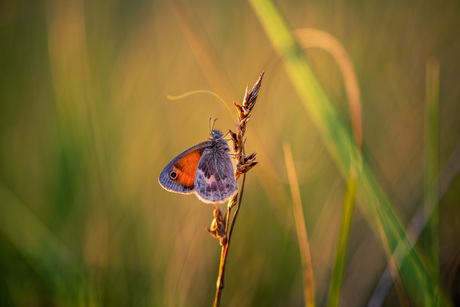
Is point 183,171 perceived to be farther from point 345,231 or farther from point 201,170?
point 345,231

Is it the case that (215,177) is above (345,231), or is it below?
above

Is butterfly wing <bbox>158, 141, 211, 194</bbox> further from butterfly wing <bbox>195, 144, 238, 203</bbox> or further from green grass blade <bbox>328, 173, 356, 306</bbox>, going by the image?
green grass blade <bbox>328, 173, 356, 306</bbox>

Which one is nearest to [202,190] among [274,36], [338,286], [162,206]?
[338,286]

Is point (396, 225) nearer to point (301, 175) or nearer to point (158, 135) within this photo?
point (301, 175)

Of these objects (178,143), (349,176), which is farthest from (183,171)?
(178,143)

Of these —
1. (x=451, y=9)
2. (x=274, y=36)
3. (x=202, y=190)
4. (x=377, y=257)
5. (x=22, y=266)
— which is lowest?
(x=377, y=257)

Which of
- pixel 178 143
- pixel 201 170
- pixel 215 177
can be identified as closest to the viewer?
pixel 215 177
